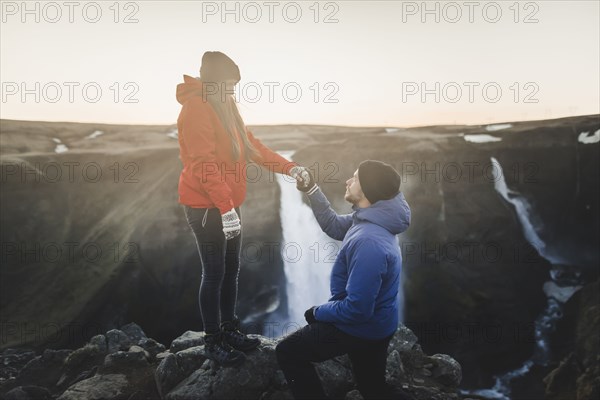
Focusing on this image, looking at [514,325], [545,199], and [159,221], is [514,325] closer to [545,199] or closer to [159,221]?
[545,199]

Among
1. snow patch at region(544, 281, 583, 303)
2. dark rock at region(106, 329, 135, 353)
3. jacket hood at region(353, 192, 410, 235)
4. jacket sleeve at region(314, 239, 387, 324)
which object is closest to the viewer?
jacket sleeve at region(314, 239, 387, 324)

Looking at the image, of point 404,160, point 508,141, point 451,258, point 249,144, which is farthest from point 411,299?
point 249,144

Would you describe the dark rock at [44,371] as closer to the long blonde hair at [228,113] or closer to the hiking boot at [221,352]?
the hiking boot at [221,352]

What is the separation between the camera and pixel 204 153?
4.18 meters

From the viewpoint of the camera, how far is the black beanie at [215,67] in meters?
4.37

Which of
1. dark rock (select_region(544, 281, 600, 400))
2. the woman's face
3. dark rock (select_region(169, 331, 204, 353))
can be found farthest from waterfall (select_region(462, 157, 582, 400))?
the woman's face

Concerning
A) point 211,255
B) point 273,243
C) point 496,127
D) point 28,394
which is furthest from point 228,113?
point 496,127

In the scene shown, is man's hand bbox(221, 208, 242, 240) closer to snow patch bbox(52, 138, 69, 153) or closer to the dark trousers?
the dark trousers

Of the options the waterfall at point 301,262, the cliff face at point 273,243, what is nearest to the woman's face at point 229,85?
the waterfall at point 301,262

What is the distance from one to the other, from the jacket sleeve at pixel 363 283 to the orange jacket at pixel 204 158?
1394 mm

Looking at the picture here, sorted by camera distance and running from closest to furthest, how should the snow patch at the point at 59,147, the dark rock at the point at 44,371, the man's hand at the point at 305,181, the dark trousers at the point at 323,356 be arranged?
the dark trousers at the point at 323,356 → the man's hand at the point at 305,181 → the dark rock at the point at 44,371 → the snow patch at the point at 59,147

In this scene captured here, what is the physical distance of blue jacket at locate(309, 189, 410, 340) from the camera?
3.38 metres

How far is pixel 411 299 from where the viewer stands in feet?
70.7

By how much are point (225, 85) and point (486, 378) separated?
19.7m
